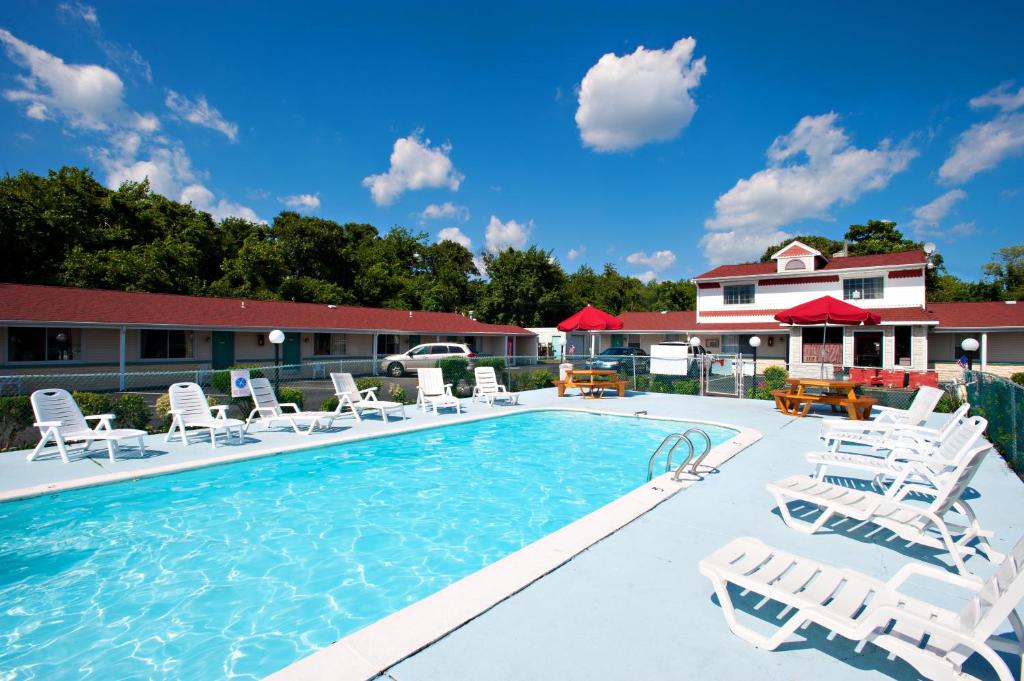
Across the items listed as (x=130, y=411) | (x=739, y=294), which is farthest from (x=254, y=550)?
(x=739, y=294)

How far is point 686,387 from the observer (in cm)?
1866

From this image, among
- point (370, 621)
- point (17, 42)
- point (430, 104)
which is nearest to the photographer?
point (370, 621)

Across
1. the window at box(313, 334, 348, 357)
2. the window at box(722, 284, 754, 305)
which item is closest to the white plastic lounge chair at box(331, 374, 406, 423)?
the window at box(313, 334, 348, 357)

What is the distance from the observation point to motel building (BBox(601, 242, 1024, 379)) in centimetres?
2694

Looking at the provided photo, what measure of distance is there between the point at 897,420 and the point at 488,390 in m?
10.1

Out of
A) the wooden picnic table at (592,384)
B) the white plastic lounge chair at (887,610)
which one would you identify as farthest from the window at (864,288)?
the white plastic lounge chair at (887,610)

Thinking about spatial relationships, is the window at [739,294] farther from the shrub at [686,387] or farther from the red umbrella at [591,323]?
the red umbrella at [591,323]

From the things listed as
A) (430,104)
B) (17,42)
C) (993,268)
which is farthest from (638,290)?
(17,42)

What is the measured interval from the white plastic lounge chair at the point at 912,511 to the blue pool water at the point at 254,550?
272 cm

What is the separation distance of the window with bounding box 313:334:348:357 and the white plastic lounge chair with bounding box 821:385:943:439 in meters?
26.9

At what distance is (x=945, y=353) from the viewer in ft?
95.7

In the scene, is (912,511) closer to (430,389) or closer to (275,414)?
(275,414)

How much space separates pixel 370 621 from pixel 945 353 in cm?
3631

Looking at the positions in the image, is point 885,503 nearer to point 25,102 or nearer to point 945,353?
point 945,353
